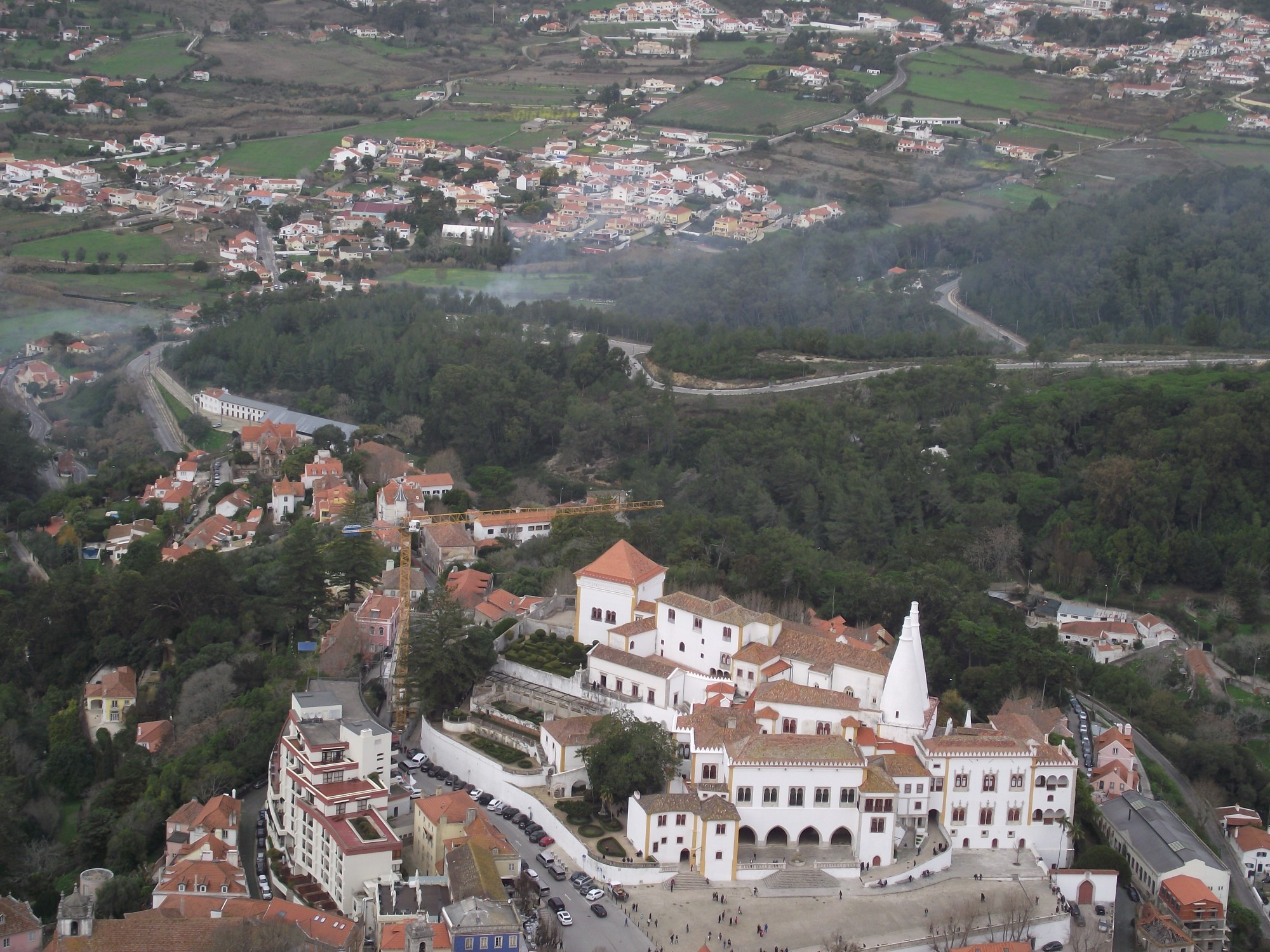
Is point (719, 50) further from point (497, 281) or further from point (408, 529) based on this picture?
point (408, 529)

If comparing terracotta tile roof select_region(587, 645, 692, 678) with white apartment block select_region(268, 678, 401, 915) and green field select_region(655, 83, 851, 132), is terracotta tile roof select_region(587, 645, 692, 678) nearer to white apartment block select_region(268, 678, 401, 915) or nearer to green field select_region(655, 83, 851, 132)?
white apartment block select_region(268, 678, 401, 915)

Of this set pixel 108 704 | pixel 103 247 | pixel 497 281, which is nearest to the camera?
pixel 108 704

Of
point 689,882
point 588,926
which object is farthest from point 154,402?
point 588,926

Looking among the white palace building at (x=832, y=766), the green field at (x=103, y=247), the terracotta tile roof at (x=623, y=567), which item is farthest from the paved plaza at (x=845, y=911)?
the green field at (x=103, y=247)

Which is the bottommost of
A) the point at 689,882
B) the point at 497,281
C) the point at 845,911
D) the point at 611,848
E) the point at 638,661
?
the point at 497,281

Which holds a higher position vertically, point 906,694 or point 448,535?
point 906,694

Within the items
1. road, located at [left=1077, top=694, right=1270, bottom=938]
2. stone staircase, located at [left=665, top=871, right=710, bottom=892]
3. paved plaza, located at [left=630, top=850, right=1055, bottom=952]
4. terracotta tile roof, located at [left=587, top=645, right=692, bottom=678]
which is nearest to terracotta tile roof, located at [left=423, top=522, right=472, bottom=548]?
terracotta tile roof, located at [left=587, top=645, right=692, bottom=678]
